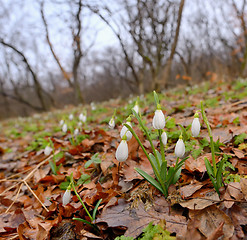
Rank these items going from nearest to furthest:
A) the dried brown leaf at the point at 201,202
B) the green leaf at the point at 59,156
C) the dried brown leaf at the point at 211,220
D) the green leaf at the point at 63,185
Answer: the dried brown leaf at the point at 211,220 → the dried brown leaf at the point at 201,202 → the green leaf at the point at 63,185 → the green leaf at the point at 59,156

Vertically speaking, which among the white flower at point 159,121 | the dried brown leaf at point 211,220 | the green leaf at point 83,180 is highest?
the white flower at point 159,121

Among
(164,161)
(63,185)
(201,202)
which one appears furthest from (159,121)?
(63,185)

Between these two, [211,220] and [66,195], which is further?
[66,195]

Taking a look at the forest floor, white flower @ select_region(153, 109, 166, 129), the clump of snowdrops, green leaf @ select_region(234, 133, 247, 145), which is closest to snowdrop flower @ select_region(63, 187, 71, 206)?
the forest floor

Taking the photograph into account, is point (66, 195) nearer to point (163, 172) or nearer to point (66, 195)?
point (66, 195)

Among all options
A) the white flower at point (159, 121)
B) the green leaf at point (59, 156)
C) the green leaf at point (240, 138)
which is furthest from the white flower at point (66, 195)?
the green leaf at point (240, 138)

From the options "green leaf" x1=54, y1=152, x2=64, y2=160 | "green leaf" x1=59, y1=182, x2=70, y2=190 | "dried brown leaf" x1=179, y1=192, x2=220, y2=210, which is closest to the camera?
"dried brown leaf" x1=179, y1=192, x2=220, y2=210

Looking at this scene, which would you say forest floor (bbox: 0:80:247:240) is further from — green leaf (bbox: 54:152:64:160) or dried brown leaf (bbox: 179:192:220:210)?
green leaf (bbox: 54:152:64:160)

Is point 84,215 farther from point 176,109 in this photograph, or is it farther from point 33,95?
point 33,95

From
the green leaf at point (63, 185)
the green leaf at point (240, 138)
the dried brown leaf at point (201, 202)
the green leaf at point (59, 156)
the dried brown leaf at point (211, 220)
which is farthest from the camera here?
the green leaf at point (59, 156)

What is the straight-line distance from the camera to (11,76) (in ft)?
71.2

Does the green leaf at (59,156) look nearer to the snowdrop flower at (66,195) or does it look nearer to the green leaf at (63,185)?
the green leaf at (63,185)

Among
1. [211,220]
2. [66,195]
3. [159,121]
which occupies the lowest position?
[211,220]

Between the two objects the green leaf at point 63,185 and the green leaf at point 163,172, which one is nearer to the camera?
the green leaf at point 163,172
